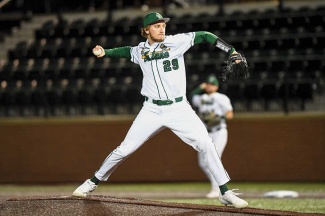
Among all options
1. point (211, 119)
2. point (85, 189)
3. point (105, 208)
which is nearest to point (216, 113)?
point (211, 119)

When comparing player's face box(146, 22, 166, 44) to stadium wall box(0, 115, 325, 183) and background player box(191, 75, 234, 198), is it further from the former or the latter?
stadium wall box(0, 115, 325, 183)

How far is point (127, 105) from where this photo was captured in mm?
14719

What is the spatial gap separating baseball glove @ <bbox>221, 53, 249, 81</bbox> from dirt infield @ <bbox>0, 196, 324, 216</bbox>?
1.37 m

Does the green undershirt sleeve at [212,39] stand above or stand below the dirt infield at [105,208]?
above

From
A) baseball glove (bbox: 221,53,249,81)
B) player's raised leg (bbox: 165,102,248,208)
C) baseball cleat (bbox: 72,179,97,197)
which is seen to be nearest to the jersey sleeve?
player's raised leg (bbox: 165,102,248,208)

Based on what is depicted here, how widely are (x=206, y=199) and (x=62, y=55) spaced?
728 cm

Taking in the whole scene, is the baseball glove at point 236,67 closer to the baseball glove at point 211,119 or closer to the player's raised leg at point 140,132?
the player's raised leg at point 140,132

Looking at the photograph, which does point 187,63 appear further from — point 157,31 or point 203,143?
point 203,143

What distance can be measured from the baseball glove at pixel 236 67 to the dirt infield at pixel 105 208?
53.9 inches

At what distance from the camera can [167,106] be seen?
721 centimetres

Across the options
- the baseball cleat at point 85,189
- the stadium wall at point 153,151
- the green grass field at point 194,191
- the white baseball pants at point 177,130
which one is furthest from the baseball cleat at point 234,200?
the stadium wall at point 153,151

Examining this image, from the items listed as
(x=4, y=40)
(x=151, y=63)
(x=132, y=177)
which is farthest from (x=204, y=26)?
(x=151, y=63)

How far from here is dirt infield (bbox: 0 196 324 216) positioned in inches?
275

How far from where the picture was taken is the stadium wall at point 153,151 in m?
13.9
